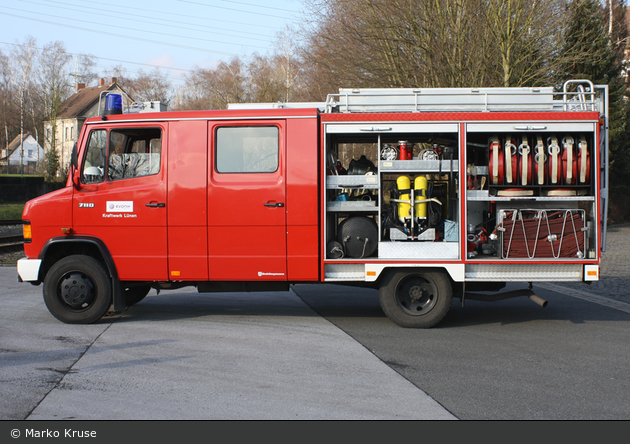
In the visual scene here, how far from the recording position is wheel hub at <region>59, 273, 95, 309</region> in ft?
24.7

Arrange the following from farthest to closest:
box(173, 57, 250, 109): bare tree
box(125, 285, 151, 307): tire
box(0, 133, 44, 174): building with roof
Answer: box(0, 133, 44, 174): building with roof < box(173, 57, 250, 109): bare tree < box(125, 285, 151, 307): tire

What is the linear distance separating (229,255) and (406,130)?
2.68 metres

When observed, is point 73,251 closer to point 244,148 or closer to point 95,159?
point 95,159

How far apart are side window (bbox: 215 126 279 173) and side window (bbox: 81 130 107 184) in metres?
1.53

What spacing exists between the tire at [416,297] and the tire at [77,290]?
11.6 ft

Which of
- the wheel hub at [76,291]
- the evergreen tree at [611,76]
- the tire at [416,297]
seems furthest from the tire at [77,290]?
the evergreen tree at [611,76]

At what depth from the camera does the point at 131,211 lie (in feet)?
→ 24.6

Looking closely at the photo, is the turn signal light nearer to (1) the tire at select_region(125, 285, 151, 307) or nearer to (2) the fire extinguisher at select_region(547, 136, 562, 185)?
(1) the tire at select_region(125, 285, 151, 307)

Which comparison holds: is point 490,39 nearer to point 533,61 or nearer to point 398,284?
point 533,61

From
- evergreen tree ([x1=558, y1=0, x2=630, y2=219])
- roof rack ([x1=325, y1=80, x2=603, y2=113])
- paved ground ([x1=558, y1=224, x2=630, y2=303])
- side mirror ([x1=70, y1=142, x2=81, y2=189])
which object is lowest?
paved ground ([x1=558, y1=224, x2=630, y2=303])

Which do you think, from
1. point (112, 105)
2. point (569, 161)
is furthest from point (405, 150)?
point (112, 105)

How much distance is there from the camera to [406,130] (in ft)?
24.0

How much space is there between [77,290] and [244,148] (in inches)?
110

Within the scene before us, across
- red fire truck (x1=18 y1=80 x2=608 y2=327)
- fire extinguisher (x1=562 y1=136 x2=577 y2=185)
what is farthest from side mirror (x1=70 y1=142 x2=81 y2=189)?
fire extinguisher (x1=562 y1=136 x2=577 y2=185)
